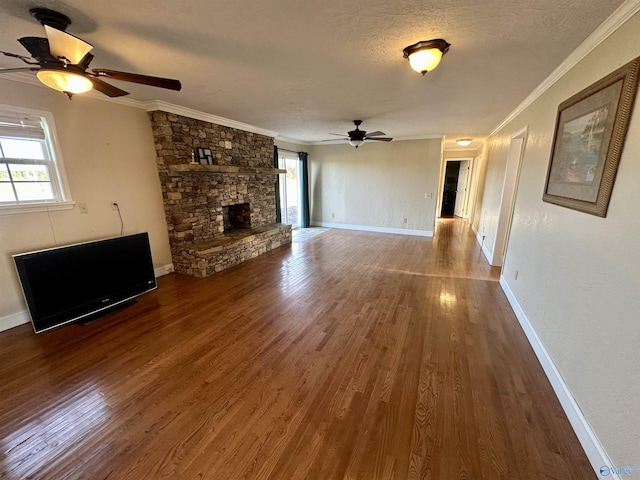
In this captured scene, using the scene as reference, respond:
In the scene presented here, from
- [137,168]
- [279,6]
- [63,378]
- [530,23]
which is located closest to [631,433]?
[530,23]

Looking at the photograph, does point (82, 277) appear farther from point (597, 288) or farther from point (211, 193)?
point (597, 288)

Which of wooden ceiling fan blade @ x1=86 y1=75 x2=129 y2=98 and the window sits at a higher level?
wooden ceiling fan blade @ x1=86 y1=75 x2=129 y2=98

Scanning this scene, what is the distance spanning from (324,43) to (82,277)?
337 cm

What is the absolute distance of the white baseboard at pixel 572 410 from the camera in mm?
1382

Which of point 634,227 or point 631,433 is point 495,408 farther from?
point 634,227

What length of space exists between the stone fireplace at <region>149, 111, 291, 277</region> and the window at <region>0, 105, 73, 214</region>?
47.0 inches

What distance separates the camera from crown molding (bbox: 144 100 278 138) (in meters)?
3.57

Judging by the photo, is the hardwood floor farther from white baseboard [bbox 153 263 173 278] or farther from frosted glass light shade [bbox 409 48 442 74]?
frosted glass light shade [bbox 409 48 442 74]

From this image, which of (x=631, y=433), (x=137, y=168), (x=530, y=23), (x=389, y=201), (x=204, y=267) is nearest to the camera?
(x=631, y=433)

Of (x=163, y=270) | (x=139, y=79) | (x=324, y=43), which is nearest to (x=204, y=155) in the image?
(x=163, y=270)

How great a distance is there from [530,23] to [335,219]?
643 cm

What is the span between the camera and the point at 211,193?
452 centimetres

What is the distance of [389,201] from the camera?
719 cm

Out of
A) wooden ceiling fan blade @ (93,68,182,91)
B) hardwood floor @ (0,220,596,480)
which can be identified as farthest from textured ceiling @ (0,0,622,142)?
hardwood floor @ (0,220,596,480)
